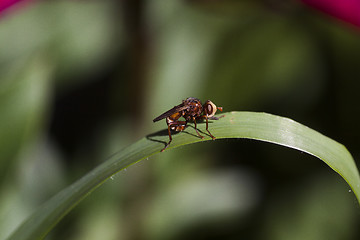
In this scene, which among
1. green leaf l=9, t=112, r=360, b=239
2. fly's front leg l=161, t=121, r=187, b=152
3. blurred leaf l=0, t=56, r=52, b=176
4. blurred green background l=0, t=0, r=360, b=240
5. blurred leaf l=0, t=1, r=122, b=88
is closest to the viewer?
green leaf l=9, t=112, r=360, b=239

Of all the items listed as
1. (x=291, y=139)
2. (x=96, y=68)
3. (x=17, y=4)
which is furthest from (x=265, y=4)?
(x=291, y=139)

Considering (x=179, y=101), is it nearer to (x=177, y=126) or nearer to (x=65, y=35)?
(x=65, y=35)

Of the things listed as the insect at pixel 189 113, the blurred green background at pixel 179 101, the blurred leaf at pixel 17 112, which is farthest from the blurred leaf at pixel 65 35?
the insect at pixel 189 113

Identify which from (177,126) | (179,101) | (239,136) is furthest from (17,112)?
(179,101)

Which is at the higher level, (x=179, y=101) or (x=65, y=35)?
(x=65, y=35)

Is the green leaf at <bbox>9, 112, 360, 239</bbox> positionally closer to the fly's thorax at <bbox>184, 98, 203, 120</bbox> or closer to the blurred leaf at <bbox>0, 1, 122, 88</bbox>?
the fly's thorax at <bbox>184, 98, 203, 120</bbox>

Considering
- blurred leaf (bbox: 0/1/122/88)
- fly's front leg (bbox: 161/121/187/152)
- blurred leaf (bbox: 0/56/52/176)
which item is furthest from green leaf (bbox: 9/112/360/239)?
blurred leaf (bbox: 0/1/122/88)
